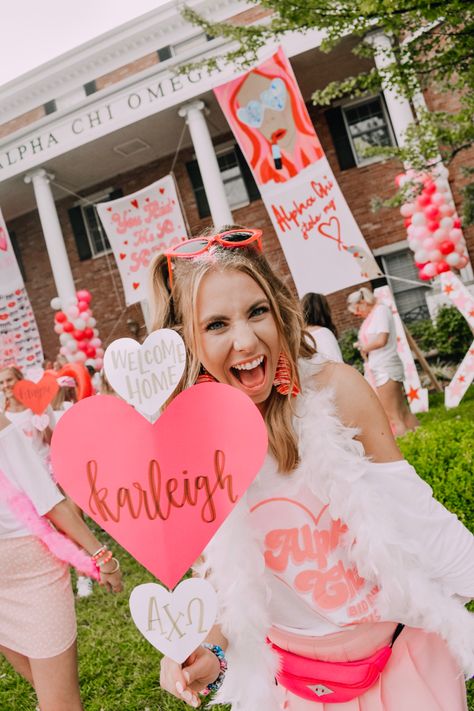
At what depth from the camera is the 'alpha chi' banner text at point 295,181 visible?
6.55 meters

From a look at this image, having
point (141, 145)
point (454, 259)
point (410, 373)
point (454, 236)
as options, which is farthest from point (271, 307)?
point (141, 145)

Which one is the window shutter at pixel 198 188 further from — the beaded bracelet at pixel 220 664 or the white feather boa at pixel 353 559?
the beaded bracelet at pixel 220 664

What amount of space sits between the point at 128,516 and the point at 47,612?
48.9 inches

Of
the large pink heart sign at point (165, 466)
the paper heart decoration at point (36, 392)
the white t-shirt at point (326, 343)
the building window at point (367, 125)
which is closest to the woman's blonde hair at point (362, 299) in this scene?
the white t-shirt at point (326, 343)

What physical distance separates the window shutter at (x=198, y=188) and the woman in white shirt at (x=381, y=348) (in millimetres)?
8551

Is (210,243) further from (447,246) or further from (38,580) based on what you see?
(447,246)

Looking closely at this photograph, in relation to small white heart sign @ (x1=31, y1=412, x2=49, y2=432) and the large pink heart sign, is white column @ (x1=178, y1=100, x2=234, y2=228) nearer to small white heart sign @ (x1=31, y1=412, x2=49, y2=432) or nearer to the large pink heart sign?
small white heart sign @ (x1=31, y1=412, x2=49, y2=432)

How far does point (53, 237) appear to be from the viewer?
12414mm

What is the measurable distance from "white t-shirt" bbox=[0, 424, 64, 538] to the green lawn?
140cm

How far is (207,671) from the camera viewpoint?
1121 millimetres

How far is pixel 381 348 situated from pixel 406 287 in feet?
23.9

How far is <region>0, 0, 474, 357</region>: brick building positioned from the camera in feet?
38.6

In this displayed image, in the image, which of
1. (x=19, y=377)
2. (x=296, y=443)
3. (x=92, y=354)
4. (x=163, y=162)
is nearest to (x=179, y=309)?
(x=296, y=443)

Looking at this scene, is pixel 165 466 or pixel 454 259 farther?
pixel 454 259
